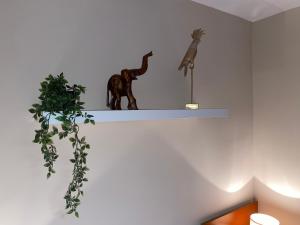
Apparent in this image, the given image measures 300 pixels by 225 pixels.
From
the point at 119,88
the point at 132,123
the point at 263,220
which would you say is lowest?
the point at 263,220

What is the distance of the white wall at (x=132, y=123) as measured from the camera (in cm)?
115

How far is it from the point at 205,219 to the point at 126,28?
1.46 metres

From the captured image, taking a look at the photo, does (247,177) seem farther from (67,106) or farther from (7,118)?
(7,118)

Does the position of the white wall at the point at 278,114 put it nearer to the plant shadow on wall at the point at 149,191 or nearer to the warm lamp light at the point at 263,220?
the warm lamp light at the point at 263,220

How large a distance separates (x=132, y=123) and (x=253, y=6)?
1348mm

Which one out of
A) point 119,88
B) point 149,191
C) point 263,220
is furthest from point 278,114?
point 119,88

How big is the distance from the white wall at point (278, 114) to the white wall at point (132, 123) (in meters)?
0.10

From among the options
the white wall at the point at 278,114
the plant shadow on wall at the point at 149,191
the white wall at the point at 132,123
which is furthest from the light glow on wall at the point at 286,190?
the plant shadow on wall at the point at 149,191

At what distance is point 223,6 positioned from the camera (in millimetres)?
1938

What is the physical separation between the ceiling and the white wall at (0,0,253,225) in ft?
0.20

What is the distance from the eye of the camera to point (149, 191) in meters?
1.57

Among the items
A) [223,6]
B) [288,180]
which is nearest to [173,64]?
[223,6]

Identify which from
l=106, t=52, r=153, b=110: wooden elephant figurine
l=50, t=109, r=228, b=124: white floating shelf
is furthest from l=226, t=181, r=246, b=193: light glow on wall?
l=106, t=52, r=153, b=110: wooden elephant figurine

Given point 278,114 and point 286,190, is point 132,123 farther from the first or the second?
point 286,190
